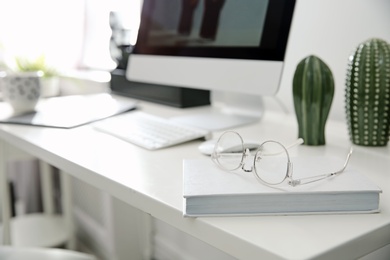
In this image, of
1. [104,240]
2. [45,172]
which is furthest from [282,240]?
[45,172]

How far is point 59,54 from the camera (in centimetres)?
210

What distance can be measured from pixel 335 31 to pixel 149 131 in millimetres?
503

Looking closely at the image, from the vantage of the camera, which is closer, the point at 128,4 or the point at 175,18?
the point at 175,18

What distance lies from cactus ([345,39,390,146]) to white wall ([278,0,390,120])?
180 mm

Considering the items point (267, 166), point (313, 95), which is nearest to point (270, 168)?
point (267, 166)

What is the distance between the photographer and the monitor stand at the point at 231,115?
968mm

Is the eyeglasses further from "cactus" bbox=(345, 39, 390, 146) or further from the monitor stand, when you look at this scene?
the monitor stand

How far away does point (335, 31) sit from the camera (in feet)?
3.35

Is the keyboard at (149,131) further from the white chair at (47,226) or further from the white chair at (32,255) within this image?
the white chair at (47,226)

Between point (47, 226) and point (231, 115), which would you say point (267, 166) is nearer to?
point (231, 115)

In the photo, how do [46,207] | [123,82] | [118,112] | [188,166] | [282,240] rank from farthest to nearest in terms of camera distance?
[46,207], [123,82], [118,112], [188,166], [282,240]

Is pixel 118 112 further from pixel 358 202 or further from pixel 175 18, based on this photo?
pixel 358 202

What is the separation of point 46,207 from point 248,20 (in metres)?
1.32

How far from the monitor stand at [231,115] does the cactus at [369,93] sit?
0.26m
